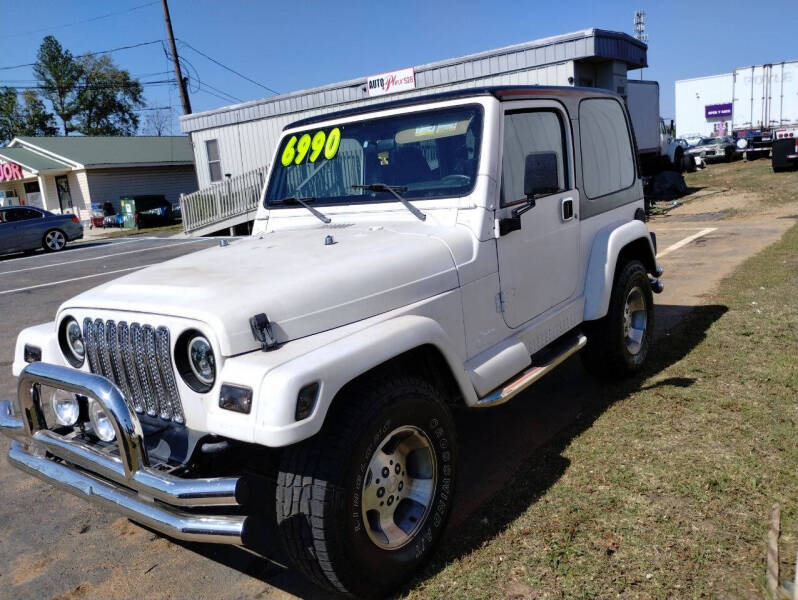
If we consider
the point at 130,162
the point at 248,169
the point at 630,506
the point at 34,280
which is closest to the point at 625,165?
the point at 630,506

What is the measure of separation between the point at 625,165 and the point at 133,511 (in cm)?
423

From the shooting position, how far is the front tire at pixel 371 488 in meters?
2.42

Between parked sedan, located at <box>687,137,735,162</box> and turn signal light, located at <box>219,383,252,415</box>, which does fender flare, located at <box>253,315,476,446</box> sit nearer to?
turn signal light, located at <box>219,383,252,415</box>

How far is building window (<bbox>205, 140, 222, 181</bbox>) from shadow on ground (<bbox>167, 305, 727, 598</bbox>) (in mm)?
18583

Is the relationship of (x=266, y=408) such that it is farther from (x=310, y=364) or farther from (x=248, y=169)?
(x=248, y=169)

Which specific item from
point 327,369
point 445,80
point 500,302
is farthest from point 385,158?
point 445,80

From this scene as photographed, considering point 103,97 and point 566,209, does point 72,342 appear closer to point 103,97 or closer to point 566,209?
point 566,209

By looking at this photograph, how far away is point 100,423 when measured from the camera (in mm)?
2795

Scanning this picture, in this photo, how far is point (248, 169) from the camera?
2102cm

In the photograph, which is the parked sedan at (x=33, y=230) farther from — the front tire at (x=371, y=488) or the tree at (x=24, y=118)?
the tree at (x=24, y=118)

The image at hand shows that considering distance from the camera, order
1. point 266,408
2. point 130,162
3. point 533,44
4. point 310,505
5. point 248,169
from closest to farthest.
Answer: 1. point 266,408
2. point 310,505
3. point 533,44
4. point 248,169
5. point 130,162

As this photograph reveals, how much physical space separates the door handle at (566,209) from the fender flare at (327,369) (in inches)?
61.7

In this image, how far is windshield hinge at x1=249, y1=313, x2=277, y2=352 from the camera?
2453 millimetres

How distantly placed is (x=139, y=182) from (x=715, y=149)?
28.3 m
